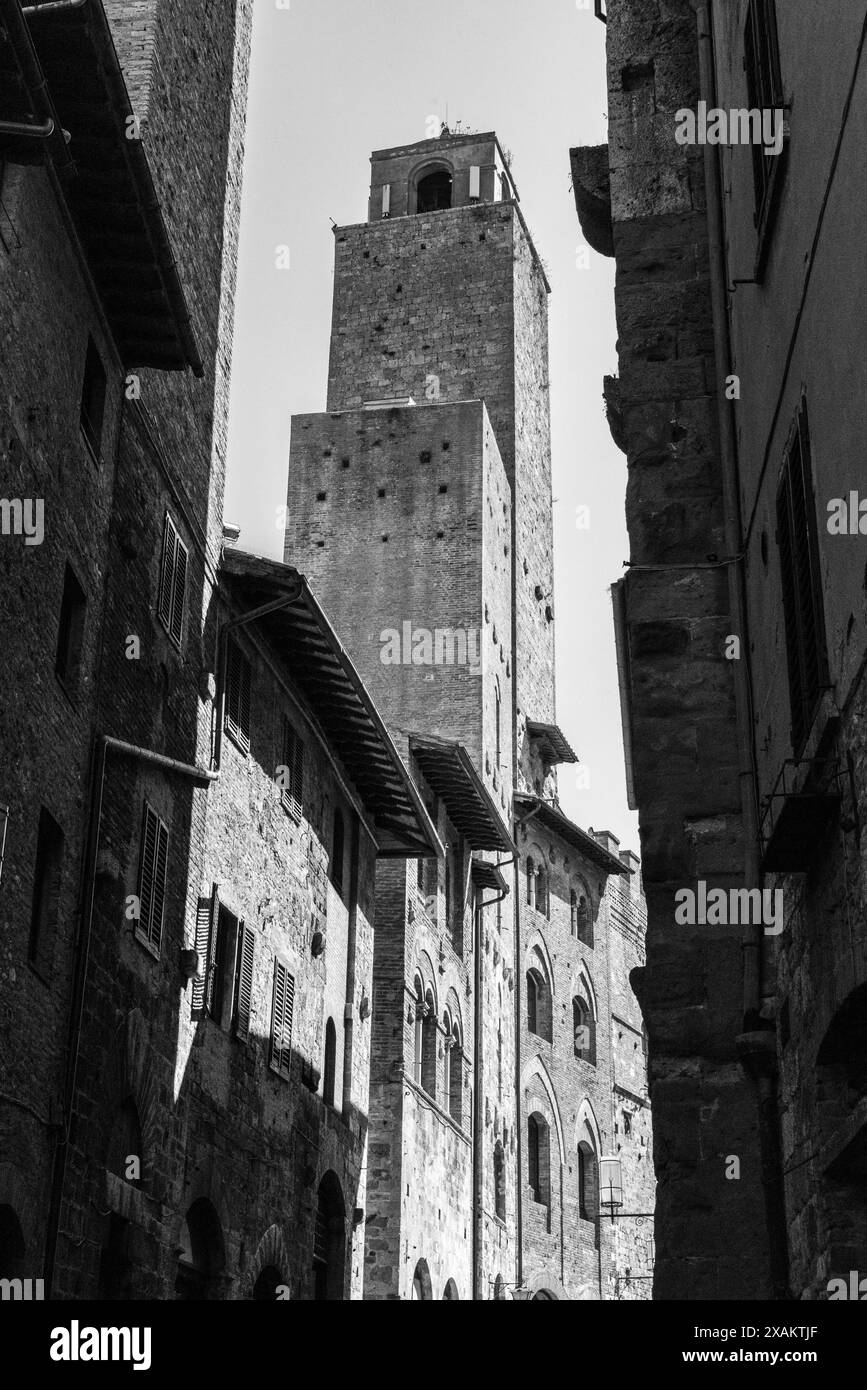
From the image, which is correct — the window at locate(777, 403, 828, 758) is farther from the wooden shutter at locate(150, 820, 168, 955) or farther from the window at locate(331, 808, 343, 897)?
the window at locate(331, 808, 343, 897)

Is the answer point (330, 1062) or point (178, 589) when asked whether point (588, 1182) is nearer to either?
point (330, 1062)

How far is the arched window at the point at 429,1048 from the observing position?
25.0 m

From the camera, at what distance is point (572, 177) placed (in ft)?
35.1

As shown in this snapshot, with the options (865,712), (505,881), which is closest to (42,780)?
(865,712)

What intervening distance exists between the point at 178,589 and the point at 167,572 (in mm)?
354

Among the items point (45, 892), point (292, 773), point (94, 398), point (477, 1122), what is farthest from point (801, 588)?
point (477, 1122)

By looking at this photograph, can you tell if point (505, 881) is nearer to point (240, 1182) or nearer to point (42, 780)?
point (240, 1182)

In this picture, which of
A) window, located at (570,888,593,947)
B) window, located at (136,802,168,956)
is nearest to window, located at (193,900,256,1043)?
window, located at (136,802,168,956)

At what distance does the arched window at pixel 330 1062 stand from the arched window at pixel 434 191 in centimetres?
2632

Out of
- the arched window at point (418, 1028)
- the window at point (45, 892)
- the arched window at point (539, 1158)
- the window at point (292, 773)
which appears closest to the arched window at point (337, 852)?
the window at point (292, 773)

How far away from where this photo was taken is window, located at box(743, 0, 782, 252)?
25.2 ft

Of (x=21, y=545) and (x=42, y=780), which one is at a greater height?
(x=21, y=545)
